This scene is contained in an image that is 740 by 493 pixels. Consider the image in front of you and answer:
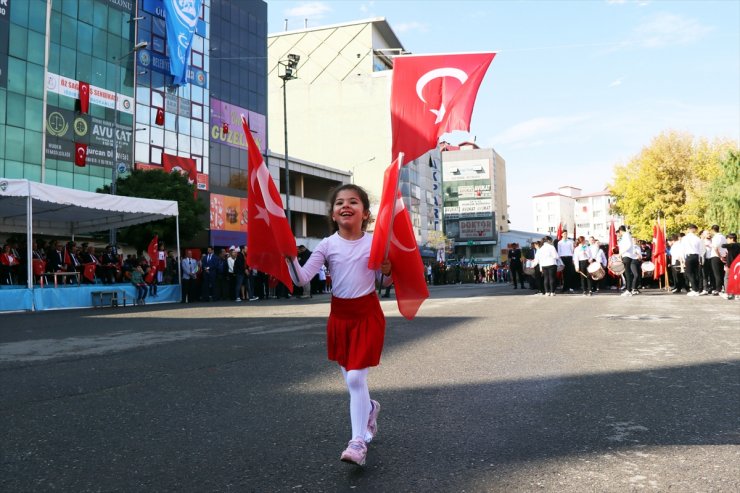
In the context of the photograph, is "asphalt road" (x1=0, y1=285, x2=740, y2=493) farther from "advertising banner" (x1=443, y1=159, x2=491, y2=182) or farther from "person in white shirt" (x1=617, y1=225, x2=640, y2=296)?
"advertising banner" (x1=443, y1=159, x2=491, y2=182)

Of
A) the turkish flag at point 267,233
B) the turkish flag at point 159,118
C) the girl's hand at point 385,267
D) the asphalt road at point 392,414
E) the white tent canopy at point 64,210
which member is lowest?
the asphalt road at point 392,414

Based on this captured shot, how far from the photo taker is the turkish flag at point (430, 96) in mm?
4117

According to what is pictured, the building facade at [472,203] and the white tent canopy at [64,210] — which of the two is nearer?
the white tent canopy at [64,210]

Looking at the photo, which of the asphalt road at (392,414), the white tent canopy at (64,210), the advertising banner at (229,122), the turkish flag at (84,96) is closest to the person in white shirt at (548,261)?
the asphalt road at (392,414)

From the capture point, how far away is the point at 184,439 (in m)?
3.72

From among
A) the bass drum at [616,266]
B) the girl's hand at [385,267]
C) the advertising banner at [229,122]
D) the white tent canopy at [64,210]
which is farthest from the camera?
the advertising banner at [229,122]

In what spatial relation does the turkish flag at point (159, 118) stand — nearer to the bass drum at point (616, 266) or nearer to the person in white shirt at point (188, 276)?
the person in white shirt at point (188, 276)

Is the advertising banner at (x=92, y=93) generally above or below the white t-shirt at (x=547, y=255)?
above

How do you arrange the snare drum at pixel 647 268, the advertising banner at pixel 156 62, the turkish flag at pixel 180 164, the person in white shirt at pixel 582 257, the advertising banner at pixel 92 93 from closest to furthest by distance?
the person in white shirt at pixel 582 257 → the snare drum at pixel 647 268 → the advertising banner at pixel 92 93 → the advertising banner at pixel 156 62 → the turkish flag at pixel 180 164

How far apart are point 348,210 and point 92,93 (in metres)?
41.4

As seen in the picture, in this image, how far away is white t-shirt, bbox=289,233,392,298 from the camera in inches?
138

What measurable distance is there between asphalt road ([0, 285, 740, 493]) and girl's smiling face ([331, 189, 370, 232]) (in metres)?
1.24

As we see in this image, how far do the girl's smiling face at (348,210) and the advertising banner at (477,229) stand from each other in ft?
412

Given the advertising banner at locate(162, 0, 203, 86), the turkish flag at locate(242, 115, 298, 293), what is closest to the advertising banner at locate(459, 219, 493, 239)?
the advertising banner at locate(162, 0, 203, 86)
